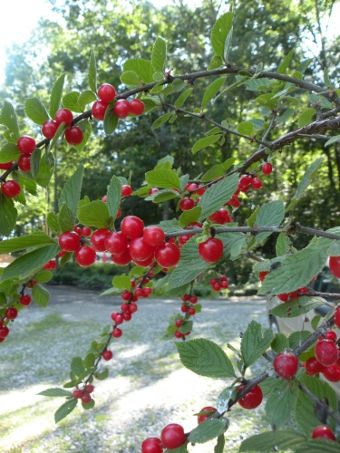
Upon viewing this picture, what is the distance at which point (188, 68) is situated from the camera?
1367cm

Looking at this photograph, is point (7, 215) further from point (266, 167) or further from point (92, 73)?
point (266, 167)

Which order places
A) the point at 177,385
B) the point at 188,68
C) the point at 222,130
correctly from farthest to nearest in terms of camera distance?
the point at 188,68, the point at 177,385, the point at 222,130

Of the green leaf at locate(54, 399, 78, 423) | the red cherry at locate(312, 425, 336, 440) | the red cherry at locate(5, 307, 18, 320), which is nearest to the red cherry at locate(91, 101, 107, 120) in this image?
the red cherry at locate(5, 307, 18, 320)

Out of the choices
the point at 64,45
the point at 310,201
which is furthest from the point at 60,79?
the point at 64,45

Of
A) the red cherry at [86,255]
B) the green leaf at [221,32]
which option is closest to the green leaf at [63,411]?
the red cherry at [86,255]

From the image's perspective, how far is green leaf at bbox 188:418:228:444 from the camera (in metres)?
0.64

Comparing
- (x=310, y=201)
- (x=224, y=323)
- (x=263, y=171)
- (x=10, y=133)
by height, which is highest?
(x=10, y=133)

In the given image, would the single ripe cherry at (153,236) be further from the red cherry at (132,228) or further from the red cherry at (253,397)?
the red cherry at (253,397)

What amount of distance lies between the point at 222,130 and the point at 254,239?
29.1 inches

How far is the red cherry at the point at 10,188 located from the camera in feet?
2.96

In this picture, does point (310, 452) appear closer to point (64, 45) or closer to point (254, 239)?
point (254, 239)

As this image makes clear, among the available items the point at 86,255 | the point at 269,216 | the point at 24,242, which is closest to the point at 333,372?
the point at 269,216

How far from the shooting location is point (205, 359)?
81 centimetres

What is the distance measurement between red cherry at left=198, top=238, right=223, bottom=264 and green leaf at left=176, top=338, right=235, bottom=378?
0.22 metres
